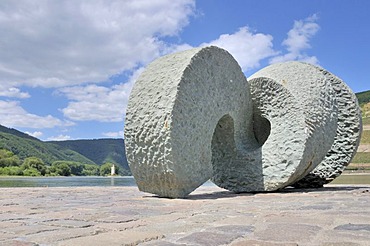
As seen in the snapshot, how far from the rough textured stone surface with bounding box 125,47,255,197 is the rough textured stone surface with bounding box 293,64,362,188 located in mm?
3377

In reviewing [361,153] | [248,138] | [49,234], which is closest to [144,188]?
[248,138]

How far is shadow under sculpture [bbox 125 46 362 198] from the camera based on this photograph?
20.6ft

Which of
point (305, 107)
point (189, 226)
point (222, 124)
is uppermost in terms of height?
point (305, 107)

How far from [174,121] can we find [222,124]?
2264 millimetres

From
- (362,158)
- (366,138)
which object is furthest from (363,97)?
(362,158)

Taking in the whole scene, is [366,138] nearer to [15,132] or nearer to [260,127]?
[260,127]

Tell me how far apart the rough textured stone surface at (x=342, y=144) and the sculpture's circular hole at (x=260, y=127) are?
1345 mm

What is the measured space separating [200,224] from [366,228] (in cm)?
130

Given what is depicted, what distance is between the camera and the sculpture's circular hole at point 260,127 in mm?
8789

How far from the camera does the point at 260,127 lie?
350 inches

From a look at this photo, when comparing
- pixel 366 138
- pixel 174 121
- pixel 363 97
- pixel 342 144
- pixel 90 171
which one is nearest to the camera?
pixel 174 121

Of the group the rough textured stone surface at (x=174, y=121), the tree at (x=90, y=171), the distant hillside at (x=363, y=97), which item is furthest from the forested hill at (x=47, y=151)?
the rough textured stone surface at (x=174, y=121)

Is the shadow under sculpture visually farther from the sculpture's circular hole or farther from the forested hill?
the forested hill

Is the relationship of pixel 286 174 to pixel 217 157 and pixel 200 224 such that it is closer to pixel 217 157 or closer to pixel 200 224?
pixel 217 157
